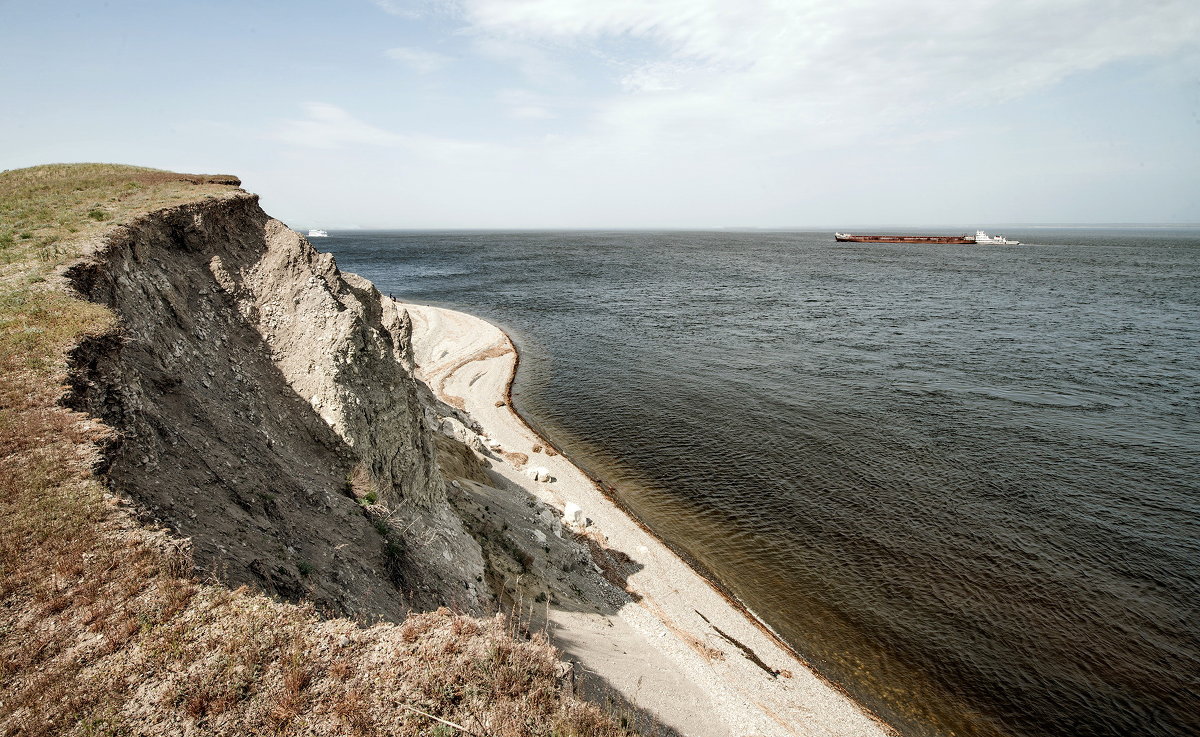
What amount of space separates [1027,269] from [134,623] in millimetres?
167991

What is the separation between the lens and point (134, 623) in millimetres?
7125

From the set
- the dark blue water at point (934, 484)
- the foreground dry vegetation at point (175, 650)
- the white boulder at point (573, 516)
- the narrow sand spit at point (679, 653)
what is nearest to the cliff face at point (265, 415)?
the foreground dry vegetation at point (175, 650)

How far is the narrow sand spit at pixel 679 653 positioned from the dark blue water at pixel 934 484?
153 cm

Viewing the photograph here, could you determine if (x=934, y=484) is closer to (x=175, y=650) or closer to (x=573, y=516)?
(x=573, y=516)

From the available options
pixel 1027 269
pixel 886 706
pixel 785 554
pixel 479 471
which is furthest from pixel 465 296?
pixel 1027 269

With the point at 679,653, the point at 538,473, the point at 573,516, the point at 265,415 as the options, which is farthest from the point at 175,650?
the point at 538,473

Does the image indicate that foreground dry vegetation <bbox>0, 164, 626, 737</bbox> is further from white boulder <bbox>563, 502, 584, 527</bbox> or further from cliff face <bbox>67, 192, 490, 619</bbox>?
white boulder <bbox>563, 502, 584, 527</bbox>

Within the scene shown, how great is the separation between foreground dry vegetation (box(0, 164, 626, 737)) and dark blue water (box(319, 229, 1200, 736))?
56.7 feet

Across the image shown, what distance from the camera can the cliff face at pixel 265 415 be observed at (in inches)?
407

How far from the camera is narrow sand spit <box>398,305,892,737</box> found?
16109 mm

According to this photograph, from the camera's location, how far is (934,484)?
31.1 m

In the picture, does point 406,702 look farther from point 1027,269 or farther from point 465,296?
point 1027,269

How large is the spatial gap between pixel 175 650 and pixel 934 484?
3527 cm

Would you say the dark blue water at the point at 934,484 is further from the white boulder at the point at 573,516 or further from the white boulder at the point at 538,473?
the white boulder at the point at 573,516
